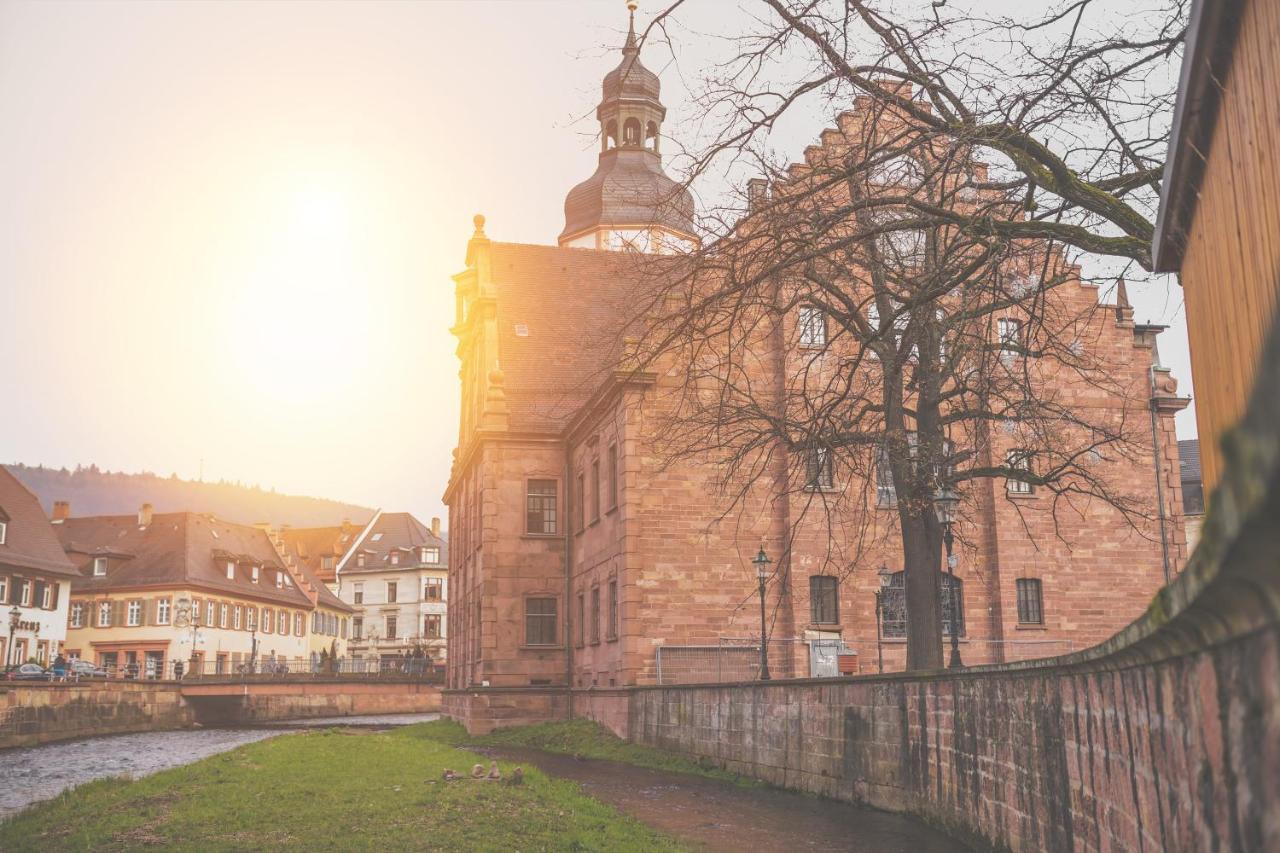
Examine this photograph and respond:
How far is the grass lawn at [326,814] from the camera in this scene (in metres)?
11.2

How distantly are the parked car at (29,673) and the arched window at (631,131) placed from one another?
29703 mm

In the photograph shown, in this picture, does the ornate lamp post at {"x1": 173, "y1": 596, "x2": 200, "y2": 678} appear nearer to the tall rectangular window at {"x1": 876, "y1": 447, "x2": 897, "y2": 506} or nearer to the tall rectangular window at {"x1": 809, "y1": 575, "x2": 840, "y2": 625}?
the tall rectangular window at {"x1": 809, "y1": 575, "x2": 840, "y2": 625}

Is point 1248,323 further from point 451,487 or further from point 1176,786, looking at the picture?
point 451,487

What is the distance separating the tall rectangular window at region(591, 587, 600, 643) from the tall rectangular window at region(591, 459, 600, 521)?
79.2 inches

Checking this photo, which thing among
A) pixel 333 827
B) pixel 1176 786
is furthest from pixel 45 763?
pixel 1176 786

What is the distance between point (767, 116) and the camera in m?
11.8

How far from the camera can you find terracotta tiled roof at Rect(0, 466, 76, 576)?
185 feet

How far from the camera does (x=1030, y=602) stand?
1248 inches

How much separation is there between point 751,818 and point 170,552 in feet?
219

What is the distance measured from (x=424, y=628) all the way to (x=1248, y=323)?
99221 mm

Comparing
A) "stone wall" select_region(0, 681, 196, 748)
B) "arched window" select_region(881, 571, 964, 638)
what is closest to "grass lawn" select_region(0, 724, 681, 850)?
"arched window" select_region(881, 571, 964, 638)

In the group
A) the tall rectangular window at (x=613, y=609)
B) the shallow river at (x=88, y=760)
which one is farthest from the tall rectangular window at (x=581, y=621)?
the shallow river at (x=88, y=760)

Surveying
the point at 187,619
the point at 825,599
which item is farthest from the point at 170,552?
the point at 825,599

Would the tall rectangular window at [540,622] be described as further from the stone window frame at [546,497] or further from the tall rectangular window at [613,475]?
the tall rectangular window at [613,475]
